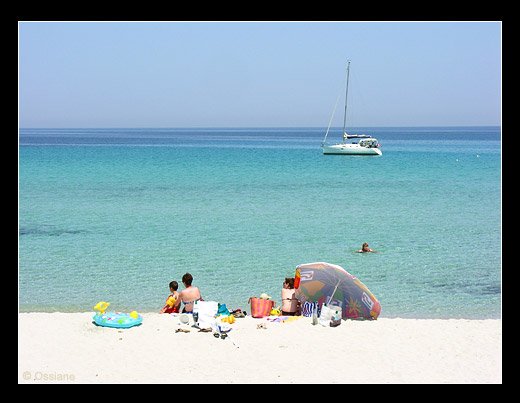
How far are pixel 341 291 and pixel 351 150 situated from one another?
6426 cm

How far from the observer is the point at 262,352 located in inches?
431

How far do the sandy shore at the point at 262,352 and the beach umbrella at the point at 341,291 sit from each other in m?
0.30

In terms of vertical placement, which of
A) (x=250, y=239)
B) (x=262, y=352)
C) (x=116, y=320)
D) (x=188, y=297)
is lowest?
(x=262, y=352)

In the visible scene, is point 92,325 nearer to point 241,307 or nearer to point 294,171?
point 241,307

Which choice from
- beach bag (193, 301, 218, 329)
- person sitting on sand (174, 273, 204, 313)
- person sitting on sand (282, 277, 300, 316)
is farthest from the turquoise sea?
beach bag (193, 301, 218, 329)

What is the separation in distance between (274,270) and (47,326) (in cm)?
781

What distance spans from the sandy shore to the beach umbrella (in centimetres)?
30

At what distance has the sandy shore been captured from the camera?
9.97 metres

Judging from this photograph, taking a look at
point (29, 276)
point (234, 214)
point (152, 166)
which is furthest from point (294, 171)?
point (29, 276)

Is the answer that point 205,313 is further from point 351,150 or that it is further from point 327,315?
point 351,150

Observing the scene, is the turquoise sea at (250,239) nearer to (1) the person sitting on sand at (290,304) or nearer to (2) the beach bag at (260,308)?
(2) the beach bag at (260,308)

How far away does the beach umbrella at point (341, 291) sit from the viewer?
498 inches

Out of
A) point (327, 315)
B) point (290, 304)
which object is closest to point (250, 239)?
point (290, 304)

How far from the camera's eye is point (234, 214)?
2956 centimetres
